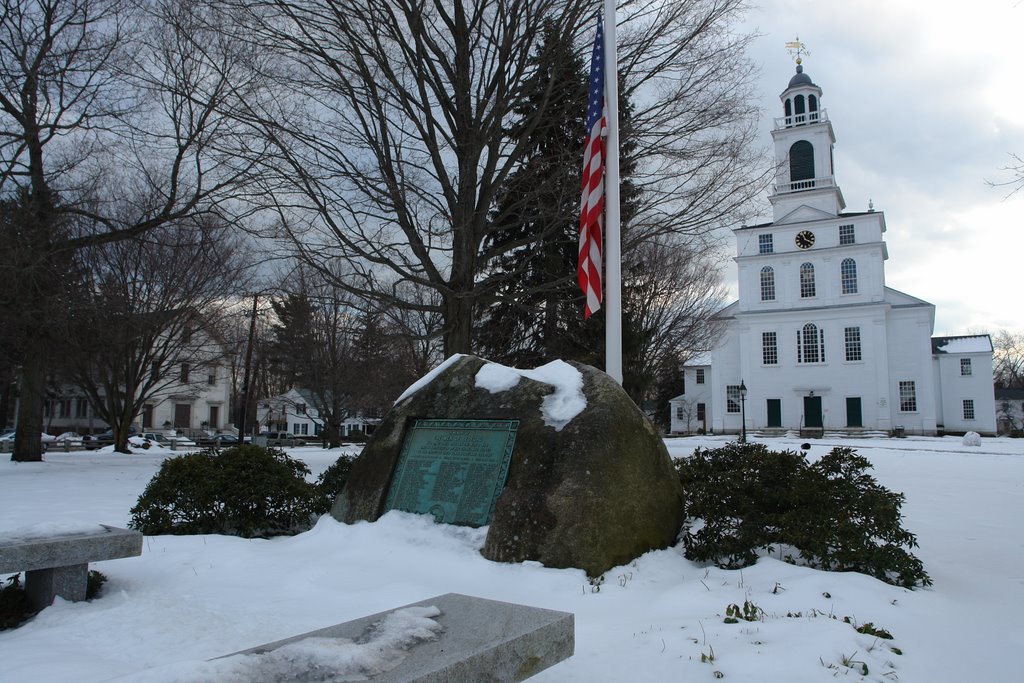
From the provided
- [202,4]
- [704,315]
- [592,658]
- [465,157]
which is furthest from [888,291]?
[592,658]

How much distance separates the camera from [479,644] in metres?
2.50

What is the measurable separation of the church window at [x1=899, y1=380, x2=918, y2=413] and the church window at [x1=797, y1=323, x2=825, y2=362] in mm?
5021

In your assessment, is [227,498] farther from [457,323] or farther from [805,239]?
[805,239]

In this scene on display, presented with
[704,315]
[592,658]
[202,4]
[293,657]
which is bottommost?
[592,658]

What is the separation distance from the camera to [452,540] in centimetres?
546

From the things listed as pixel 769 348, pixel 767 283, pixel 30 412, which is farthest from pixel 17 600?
pixel 767 283

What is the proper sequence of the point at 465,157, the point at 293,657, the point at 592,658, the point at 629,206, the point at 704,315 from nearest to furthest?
the point at 293,657
the point at 592,658
the point at 465,157
the point at 629,206
the point at 704,315

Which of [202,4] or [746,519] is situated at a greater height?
[202,4]

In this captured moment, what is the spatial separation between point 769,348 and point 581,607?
4440 centimetres

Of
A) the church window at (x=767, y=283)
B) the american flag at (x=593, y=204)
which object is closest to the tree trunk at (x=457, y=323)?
the american flag at (x=593, y=204)

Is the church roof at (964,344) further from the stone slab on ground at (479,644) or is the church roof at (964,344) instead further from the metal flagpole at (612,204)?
the stone slab on ground at (479,644)

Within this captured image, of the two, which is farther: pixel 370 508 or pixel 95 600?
pixel 370 508

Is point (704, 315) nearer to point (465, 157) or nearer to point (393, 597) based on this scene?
point (465, 157)

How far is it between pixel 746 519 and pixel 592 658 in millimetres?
2317
